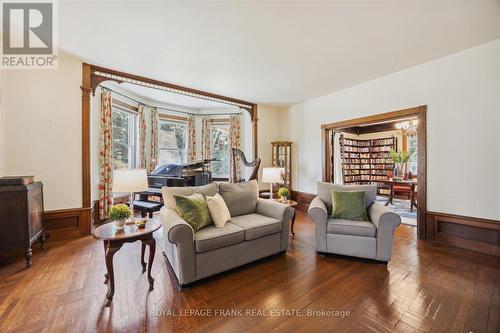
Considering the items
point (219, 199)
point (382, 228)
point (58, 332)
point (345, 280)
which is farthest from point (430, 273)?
point (58, 332)

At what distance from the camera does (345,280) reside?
216 centimetres

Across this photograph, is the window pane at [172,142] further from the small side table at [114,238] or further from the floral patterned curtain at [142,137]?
the small side table at [114,238]

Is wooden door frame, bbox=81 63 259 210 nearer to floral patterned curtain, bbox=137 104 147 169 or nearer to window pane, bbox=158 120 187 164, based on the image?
floral patterned curtain, bbox=137 104 147 169

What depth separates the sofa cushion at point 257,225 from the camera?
7.89 ft

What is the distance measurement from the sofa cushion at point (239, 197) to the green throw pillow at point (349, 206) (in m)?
1.16

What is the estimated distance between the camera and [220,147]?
255 inches

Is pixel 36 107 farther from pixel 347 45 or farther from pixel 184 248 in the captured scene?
pixel 347 45

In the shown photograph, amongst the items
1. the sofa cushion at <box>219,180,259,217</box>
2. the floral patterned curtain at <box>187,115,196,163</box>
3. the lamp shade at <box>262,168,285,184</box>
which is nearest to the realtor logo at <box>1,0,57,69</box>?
the sofa cushion at <box>219,180,259,217</box>

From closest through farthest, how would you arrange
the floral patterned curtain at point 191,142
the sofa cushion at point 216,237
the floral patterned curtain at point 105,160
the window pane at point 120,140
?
the sofa cushion at point 216,237
the floral patterned curtain at point 105,160
the window pane at point 120,140
the floral patterned curtain at point 191,142

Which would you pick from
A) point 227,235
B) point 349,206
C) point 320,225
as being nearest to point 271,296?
point 227,235

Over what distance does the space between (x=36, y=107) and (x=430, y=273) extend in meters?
5.56

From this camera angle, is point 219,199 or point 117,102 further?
point 117,102

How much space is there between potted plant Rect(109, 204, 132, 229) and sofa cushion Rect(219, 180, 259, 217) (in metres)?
1.21

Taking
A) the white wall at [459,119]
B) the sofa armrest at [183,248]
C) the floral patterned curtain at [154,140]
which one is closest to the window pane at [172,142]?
the floral patterned curtain at [154,140]
